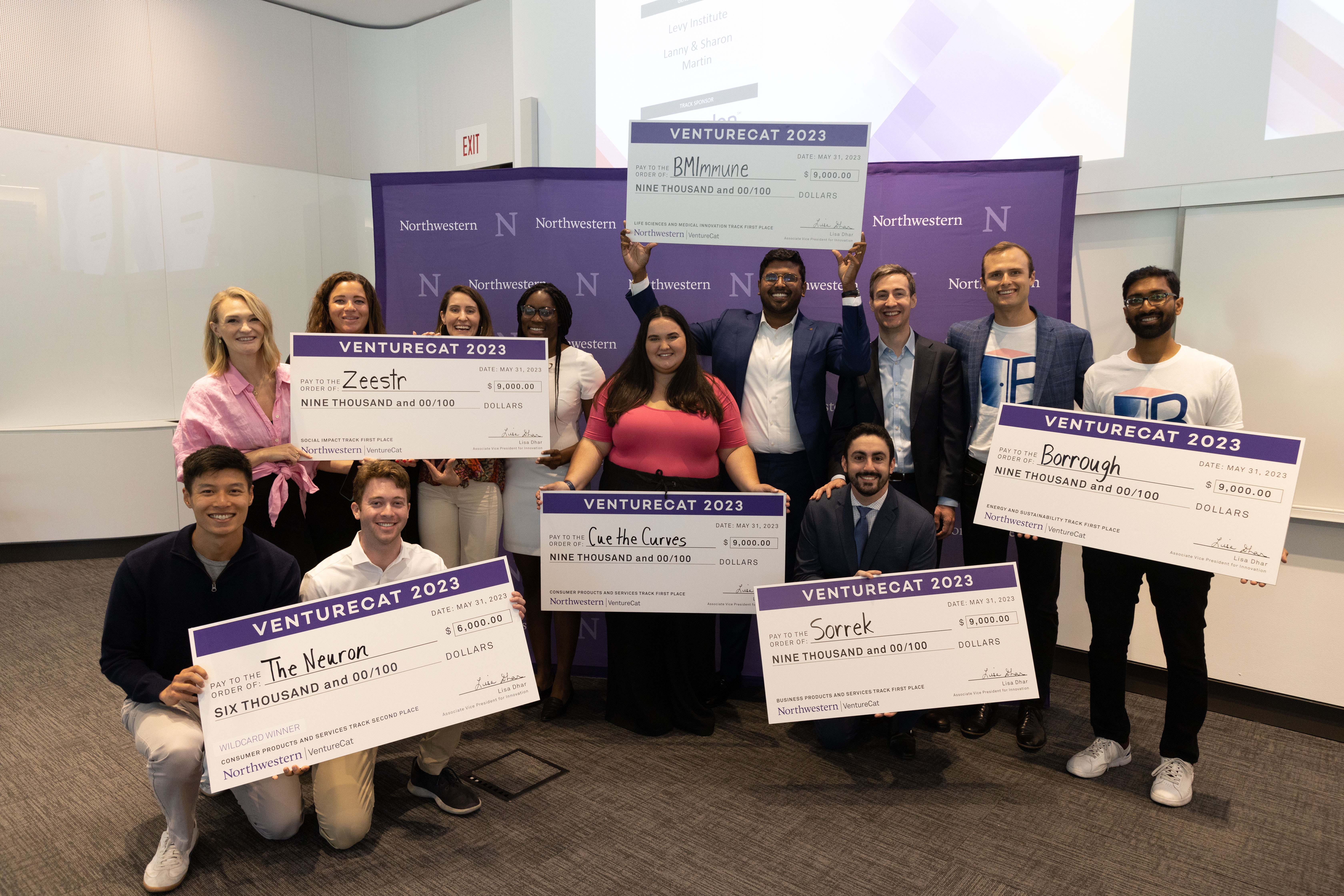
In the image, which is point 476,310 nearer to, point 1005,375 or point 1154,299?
point 1005,375

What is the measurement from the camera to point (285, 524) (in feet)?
9.04

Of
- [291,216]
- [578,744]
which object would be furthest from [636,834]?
[291,216]

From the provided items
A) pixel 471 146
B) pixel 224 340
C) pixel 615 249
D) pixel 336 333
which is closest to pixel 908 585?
pixel 615 249

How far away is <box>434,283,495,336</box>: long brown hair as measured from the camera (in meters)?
3.10

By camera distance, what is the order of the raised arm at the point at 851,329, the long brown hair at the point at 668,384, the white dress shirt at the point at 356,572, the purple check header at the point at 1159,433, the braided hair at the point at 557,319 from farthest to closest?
the braided hair at the point at 557,319 < the long brown hair at the point at 668,384 < the raised arm at the point at 851,329 < the white dress shirt at the point at 356,572 < the purple check header at the point at 1159,433

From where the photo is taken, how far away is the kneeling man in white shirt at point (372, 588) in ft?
7.50

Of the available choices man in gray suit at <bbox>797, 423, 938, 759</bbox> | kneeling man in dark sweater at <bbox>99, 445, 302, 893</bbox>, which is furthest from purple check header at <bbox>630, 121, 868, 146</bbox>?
kneeling man in dark sweater at <bbox>99, 445, 302, 893</bbox>

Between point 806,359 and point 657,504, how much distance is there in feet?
2.74

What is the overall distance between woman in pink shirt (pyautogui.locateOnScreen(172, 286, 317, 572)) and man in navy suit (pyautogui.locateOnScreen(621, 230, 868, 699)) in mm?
1347

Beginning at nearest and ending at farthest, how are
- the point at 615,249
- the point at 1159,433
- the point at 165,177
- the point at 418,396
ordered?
the point at 1159,433 → the point at 418,396 → the point at 615,249 → the point at 165,177

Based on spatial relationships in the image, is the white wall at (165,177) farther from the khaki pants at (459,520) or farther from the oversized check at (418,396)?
the oversized check at (418,396)

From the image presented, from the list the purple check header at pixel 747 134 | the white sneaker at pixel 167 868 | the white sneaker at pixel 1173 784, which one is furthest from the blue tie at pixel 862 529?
the white sneaker at pixel 167 868

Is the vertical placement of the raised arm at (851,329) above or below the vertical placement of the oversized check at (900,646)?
above

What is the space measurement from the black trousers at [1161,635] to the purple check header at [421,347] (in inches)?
79.5
